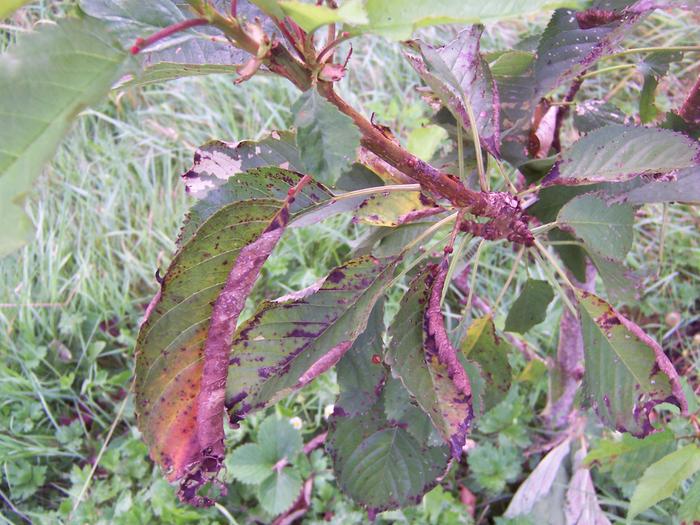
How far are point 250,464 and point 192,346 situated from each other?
2.97ft

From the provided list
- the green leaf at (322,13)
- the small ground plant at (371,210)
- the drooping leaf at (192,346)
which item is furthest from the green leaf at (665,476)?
the green leaf at (322,13)

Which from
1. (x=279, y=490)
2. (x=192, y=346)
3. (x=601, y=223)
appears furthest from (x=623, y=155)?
(x=279, y=490)

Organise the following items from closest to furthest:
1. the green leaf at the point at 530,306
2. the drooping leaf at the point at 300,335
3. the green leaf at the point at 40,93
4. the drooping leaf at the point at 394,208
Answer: the green leaf at the point at 40,93
the drooping leaf at the point at 300,335
the drooping leaf at the point at 394,208
the green leaf at the point at 530,306

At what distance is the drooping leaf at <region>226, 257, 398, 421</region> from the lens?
537mm

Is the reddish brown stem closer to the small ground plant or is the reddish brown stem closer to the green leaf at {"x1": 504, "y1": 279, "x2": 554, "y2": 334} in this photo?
the small ground plant

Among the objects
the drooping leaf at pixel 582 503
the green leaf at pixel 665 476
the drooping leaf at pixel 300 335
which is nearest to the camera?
the drooping leaf at pixel 300 335

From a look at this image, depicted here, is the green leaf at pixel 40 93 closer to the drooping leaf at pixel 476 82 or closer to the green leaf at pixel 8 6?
the green leaf at pixel 8 6

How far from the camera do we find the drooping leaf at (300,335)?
0.54 metres

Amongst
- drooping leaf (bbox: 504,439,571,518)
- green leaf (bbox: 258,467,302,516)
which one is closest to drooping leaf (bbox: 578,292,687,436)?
drooping leaf (bbox: 504,439,571,518)

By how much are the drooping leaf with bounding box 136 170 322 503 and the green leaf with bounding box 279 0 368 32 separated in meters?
0.20

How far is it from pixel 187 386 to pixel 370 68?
197 centimetres

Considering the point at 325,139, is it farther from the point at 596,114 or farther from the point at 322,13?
the point at 596,114

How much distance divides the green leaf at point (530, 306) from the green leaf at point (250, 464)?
2.29ft

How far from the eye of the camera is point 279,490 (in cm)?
128
